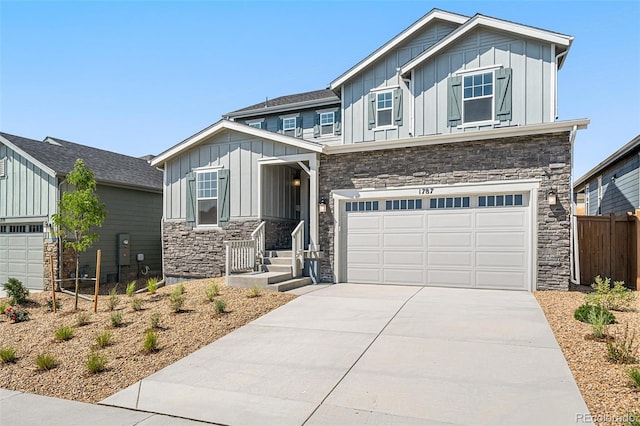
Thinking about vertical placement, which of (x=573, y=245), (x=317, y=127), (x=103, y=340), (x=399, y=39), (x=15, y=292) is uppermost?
(x=399, y=39)

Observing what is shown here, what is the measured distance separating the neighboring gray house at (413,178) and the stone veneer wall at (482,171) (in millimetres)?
29

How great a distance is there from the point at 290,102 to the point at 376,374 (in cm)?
1402

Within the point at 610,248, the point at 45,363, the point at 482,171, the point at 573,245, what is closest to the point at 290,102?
the point at 482,171

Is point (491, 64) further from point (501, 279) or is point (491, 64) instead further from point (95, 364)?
point (95, 364)

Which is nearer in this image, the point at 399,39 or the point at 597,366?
the point at 597,366

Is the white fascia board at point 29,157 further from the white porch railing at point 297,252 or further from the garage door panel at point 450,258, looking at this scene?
the garage door panel at point 450,258

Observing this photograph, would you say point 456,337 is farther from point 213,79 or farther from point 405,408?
point 213,79

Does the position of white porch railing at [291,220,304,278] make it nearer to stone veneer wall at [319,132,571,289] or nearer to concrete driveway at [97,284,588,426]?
stone veneer wall at [319,132,571,289]

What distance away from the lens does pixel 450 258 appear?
9.84 metres

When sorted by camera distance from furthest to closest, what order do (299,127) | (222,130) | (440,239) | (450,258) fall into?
(299,127) < (222,130) < (440,239) < (450,258)

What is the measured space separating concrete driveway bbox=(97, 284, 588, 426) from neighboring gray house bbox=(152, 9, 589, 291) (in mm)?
2859

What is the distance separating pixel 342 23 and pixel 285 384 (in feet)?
29.9

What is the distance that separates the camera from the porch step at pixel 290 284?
9062 mm

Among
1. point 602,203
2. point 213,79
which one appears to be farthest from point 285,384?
point 602,203
